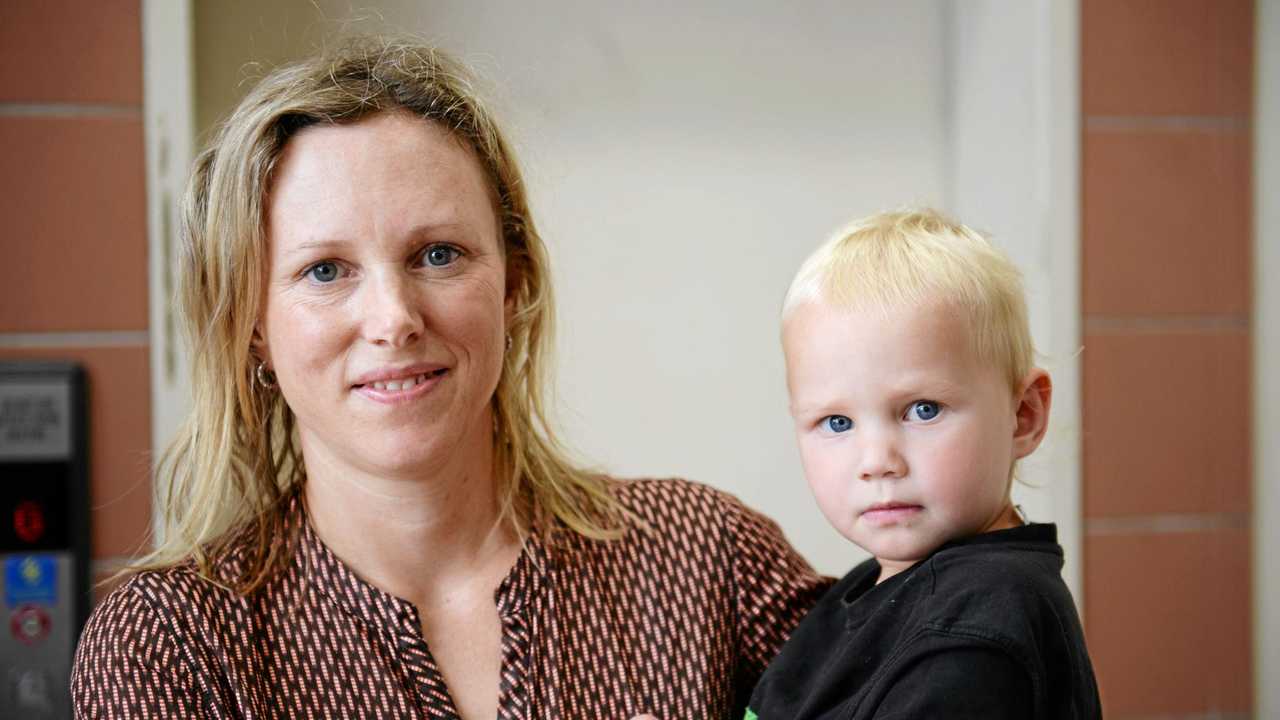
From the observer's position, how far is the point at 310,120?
1.36 metres

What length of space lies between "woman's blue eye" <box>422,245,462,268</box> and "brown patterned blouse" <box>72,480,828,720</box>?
36cm

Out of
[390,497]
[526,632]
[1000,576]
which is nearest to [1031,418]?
[1000,576]

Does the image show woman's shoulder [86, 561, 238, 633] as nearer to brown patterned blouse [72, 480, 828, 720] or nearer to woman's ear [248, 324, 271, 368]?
brown patterned blouse [72, 480, 828, 720]

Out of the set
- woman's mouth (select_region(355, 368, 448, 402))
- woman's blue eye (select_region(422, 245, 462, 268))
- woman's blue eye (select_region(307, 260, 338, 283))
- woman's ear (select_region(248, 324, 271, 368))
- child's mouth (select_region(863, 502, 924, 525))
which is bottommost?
child's mouth (select_region(863, 502, 924, 525))

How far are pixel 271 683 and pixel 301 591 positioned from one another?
4.4 inches

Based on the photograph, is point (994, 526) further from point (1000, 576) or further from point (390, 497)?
point (390, 497)

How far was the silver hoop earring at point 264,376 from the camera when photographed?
4.81 ft

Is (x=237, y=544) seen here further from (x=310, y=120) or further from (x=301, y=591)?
(x=310, y=120)

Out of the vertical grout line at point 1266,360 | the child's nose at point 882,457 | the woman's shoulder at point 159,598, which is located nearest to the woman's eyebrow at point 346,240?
the woman's shoulder at point 159,598

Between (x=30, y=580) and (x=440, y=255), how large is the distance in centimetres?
105

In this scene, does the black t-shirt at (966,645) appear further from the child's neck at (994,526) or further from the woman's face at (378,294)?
the woman's face at (378,294)

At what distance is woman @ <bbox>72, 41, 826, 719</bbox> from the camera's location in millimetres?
1306

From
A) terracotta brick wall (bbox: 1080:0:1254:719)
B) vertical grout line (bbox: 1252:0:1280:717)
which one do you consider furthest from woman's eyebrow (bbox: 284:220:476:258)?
vertical grout line (bbox: 1252:0:1280:717)

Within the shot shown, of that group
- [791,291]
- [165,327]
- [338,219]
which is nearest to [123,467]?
[165,327]
